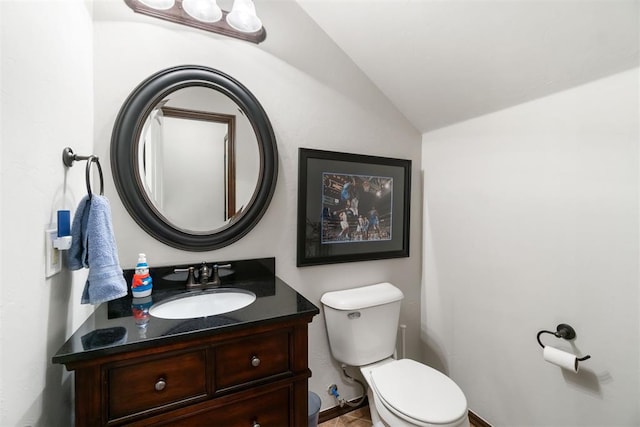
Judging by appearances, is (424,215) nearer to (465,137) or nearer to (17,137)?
(465,137)

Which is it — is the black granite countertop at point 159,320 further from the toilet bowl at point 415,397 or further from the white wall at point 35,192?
the toilet bowl at point 415,397

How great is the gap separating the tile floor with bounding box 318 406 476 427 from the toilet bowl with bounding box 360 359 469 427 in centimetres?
41

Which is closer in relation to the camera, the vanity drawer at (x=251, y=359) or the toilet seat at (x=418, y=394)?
the vanity drawer at (x=251, y=359)

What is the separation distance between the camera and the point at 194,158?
1.33 metres

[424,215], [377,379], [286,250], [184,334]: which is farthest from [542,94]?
[184,334]

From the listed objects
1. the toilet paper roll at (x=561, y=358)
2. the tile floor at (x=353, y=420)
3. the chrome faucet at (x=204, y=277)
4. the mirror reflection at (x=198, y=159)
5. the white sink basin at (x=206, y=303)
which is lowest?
the tile floor at (x=353, y=420)

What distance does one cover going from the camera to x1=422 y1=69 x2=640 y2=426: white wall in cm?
107

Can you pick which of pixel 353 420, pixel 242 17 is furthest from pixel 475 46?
pixel 353 420

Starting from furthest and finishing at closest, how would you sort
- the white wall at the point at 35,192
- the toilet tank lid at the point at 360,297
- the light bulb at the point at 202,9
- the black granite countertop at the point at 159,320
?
the toilet tank lid at the point at 360,297 → the light bulb at the point at 202,9 → the black granite countertop at the point at 159,320 → the white wall at the point at 35,192

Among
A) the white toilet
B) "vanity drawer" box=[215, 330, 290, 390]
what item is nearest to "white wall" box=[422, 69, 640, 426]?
the white toilet

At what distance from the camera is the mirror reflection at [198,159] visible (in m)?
1.25

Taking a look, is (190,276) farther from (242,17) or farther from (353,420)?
(353,420)

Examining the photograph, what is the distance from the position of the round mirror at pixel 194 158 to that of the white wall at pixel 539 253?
117 cm

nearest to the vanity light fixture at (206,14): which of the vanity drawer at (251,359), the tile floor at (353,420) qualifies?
the vanity drawer at (251,359)
